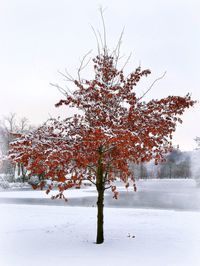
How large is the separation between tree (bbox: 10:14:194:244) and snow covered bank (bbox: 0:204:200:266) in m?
1.15

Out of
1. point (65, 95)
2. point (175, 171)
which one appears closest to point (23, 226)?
point (65, 95)

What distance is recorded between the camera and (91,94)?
10.5 metres

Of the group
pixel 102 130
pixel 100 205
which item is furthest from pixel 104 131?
pixel 100 205

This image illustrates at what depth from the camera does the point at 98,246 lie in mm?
9992

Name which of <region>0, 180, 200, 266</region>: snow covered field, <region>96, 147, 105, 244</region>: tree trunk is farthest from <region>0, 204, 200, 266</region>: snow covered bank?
<region>96, 147, 105, 244</region>: tree trunk

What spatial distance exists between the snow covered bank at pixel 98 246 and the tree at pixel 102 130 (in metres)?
1.15

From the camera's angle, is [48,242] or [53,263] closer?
[53,263]

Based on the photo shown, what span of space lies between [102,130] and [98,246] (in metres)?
3.45

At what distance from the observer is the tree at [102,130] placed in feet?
31.4

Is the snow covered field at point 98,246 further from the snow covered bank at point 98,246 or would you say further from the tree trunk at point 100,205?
the tree trunk at point 100,205

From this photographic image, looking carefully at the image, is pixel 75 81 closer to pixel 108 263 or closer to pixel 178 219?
pixel 108 263

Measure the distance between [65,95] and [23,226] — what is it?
581 centimetres

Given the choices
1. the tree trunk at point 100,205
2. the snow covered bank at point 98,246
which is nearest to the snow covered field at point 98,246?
the snow covered bank at point 98,246

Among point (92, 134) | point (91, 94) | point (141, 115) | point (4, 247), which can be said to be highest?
point (91, 94)
